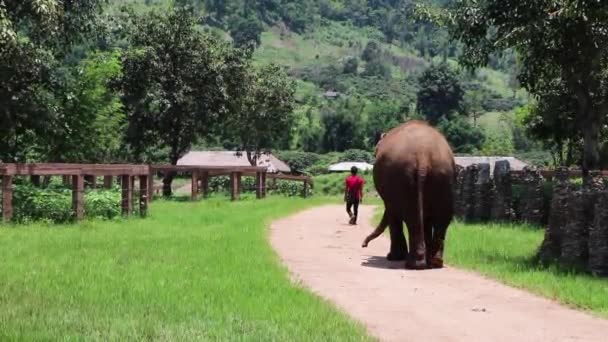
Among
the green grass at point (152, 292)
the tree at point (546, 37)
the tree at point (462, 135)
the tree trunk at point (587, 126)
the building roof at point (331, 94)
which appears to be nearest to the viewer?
the green grass at point (152, 292)

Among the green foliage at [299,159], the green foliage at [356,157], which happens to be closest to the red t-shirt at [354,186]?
the green foliage at [299,159]

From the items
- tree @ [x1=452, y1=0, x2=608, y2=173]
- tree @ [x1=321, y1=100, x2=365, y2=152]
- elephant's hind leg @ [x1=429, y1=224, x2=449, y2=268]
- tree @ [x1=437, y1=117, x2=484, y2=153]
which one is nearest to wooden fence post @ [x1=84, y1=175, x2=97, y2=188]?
tree @ [x1=452, y1=0, x2=608, y2=173]

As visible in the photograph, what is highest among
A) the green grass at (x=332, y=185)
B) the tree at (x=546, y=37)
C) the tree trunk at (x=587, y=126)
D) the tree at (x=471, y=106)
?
the tree at (x=471, y=106)

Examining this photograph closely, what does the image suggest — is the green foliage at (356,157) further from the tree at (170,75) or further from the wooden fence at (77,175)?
the wooden fence at (77,175)

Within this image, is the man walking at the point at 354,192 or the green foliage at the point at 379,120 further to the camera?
the green foliage at the point at 379,120

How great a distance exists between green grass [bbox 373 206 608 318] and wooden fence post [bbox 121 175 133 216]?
8.80m

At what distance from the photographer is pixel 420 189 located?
12.7 meters

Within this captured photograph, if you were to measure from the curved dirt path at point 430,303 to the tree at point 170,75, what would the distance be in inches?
912

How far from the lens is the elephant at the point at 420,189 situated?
41.5 feet

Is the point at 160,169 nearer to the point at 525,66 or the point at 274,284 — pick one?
the point at 525,66

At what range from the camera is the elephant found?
12664 millimetres

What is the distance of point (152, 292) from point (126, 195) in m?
12.9

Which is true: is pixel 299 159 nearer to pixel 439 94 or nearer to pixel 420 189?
pixel 439 94

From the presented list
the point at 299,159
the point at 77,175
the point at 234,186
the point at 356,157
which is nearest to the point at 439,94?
the point at 356,157
